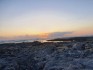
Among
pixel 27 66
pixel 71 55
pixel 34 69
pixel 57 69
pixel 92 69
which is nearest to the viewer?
pixel 92 69

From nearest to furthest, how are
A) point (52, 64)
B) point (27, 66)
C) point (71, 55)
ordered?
point (52, 64) < point (27, 66) < point (71, 55)

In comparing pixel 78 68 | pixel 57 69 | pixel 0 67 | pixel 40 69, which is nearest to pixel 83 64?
pixel 78 68

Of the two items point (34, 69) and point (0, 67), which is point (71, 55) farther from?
→ point (0, 67)

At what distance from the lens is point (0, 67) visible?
46.2ft

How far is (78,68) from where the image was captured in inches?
466

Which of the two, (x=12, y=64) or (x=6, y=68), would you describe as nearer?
(x=6, y=68)

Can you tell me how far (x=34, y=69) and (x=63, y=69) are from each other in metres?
3.51

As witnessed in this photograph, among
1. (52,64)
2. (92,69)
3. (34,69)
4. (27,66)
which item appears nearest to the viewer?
(92,69)

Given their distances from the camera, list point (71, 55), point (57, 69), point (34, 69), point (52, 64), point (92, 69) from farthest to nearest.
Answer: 1. point (71, 55)
2. point (34, 69)
3. point (52, 64)
4. point (57, 69)
5. point (92, 69)

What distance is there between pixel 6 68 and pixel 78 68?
A: 18.5 feet

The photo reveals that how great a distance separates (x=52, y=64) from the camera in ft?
45.1

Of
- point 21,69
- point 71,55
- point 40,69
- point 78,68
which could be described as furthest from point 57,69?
point 71,55

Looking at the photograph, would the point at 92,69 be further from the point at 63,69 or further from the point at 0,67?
the point at 0,67

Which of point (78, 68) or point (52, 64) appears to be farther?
point (52, 64)
